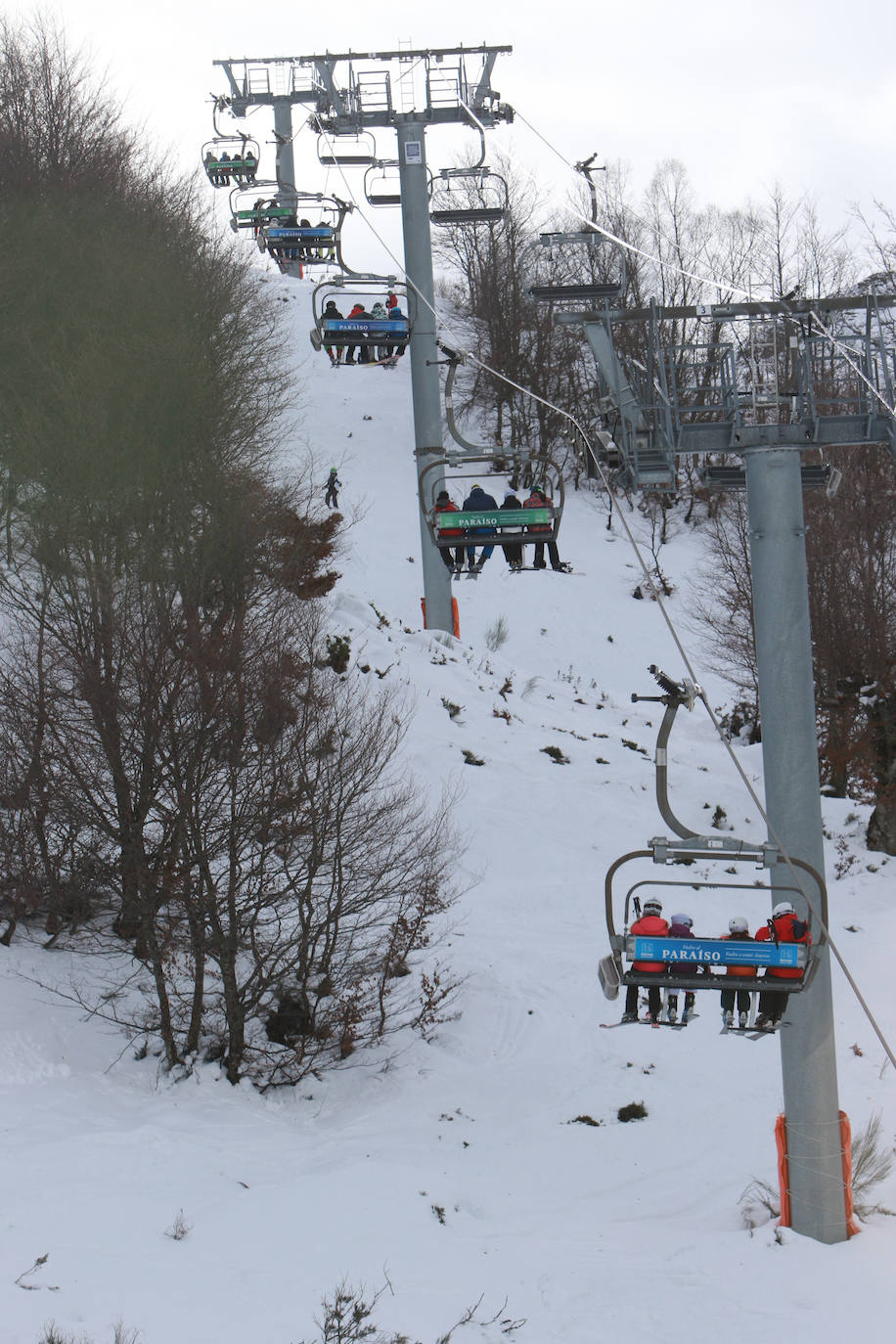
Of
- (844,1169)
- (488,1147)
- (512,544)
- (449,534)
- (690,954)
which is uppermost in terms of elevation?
(449,534)

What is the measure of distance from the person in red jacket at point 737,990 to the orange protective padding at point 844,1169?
2199 mm

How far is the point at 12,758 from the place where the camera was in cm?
1509

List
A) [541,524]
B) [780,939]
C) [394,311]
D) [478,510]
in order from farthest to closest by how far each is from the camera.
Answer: [394,311] < [478,510] < [541,524] < [780,939]

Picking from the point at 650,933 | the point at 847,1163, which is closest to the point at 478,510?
the point at 650,933

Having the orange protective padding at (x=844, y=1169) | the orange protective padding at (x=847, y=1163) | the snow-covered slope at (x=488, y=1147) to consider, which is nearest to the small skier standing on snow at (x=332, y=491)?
the snow-covered slope at (x=488, y=1147)

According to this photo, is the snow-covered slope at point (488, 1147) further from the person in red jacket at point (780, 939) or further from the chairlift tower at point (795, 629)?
the person in red jacket at point (780, 939)

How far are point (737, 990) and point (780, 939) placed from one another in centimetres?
50

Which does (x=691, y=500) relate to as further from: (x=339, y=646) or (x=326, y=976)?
(x=326, y=976)

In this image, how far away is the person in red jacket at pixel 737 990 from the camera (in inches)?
361

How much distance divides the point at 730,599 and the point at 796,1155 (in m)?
17.9

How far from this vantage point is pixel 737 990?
934cm

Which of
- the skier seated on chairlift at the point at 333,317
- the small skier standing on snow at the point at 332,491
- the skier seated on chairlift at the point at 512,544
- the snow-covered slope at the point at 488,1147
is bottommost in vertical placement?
the snow-covered slope at the point at 488,1147

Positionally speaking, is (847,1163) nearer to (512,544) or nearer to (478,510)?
(512,544)

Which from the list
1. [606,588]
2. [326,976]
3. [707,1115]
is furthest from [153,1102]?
[606,588]
